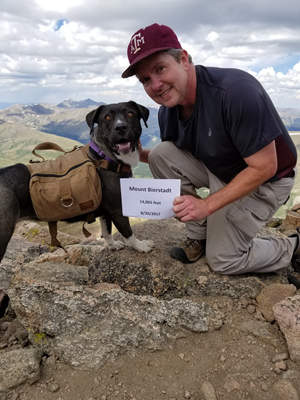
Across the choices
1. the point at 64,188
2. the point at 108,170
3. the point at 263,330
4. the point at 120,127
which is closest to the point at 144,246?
the point at 108,170

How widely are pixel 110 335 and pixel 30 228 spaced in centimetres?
700

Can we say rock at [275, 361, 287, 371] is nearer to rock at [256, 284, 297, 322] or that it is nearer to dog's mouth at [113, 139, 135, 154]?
rock at [256, 284, 297, 322]

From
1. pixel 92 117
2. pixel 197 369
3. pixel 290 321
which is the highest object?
pixel 92 117

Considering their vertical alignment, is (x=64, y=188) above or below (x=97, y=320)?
above

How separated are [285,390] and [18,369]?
7.73ft

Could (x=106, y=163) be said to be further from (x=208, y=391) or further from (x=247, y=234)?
(x=208, y=391)

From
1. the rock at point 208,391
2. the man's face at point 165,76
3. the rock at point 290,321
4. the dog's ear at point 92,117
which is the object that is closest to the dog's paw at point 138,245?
the dog's ear at point 92,117

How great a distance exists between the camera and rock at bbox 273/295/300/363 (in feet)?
9.00

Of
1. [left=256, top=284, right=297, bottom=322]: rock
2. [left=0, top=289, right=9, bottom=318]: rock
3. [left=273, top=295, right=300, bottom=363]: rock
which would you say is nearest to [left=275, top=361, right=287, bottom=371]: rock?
[left=273, top=295, right=300, bottom=363]: rock

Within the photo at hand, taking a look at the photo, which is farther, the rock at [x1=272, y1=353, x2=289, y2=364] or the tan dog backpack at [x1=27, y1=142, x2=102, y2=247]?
the tan dog backpack at [x1=27, y1=142, x2=102, y2=247]

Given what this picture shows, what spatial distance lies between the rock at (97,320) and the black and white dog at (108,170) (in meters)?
0.96

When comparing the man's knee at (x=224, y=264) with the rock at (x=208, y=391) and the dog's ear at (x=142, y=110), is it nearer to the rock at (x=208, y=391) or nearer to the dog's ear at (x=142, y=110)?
the rock at (x=208, y=391)

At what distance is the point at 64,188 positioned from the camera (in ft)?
12.7

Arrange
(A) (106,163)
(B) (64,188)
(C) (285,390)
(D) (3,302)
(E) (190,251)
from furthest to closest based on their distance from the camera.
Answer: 1. (E) (190,251)
2. (A) (106,163)
3. (D) (3,302)
4. (B) (64,188)
5. (C) (285,390)
